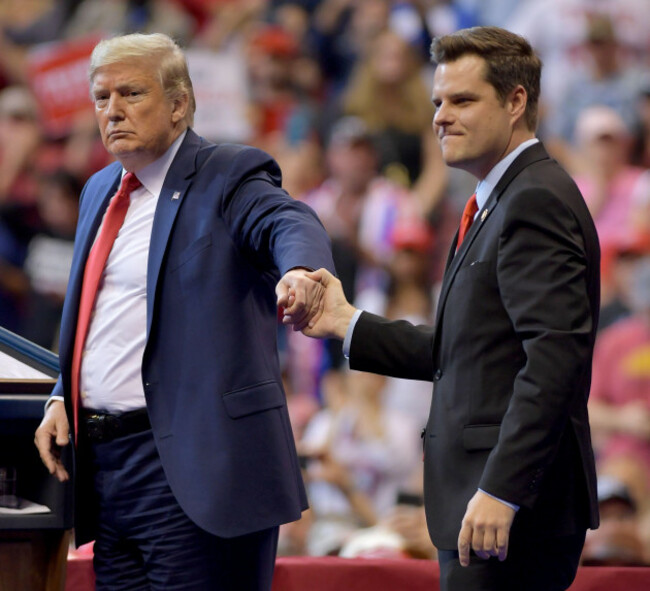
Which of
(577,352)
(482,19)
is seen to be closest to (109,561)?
(577,352)

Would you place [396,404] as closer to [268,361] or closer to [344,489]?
[344,489]

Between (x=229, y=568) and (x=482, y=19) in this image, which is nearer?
(x=229, y=568)

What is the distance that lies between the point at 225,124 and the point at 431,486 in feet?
14.8

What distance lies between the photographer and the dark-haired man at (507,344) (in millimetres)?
1742

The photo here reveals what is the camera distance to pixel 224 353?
204 centimetres

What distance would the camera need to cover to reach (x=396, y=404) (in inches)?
197

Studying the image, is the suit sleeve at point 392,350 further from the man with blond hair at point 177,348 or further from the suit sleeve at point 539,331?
the suit sleeve at point 539,331

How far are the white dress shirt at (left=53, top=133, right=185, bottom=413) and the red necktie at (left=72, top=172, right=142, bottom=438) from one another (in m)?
0.01

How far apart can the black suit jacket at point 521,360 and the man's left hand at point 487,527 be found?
23mm

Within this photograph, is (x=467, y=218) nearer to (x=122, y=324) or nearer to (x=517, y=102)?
(x=517, y=102)

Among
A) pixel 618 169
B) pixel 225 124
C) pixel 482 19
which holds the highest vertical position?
pixel 482 19

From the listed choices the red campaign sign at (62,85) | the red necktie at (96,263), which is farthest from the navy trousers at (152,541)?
the red campaign sign at (62,85)

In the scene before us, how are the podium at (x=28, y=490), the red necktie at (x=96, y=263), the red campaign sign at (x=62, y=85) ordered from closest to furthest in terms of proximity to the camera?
the red necktie at (x=96, y=263)
the podium at (x=28, y=490)
the red campaign sign at (x=62, y=85)

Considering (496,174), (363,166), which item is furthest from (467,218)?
(363,166)
